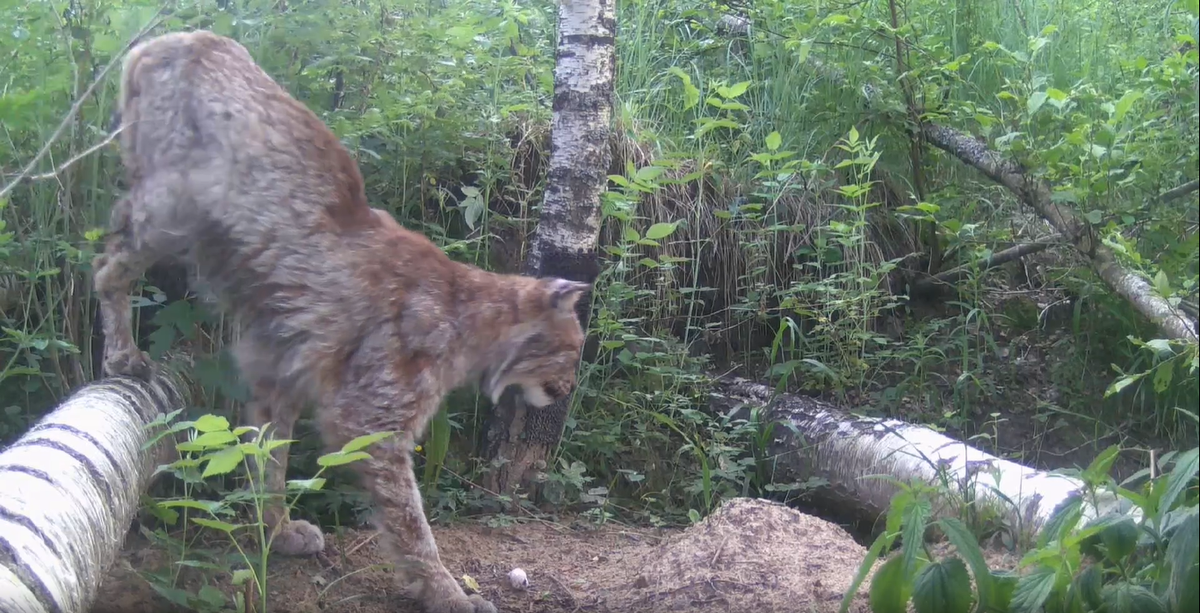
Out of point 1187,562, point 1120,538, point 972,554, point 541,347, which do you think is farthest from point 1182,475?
point 541,347

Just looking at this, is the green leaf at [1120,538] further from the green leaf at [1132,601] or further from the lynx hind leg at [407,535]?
the lynx hind leg at [407,535]

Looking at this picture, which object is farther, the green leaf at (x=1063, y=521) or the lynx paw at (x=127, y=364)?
the lynx paw at (x=127, y=364)

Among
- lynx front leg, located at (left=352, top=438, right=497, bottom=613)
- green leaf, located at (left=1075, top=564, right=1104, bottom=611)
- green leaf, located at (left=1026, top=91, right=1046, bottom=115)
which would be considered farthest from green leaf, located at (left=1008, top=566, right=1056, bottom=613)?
green leaf, located at (left=1026, top=91, right=1046, bottom=115)

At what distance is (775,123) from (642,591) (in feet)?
12.1

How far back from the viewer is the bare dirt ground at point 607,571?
11.2ft

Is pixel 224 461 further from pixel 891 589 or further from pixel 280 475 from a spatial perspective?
pixel 891 589

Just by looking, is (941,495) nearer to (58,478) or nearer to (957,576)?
(957,576)

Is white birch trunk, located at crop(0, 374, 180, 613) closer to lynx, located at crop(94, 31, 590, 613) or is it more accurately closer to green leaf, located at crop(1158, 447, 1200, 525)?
lynx, located at crop(94, 31, 590, 613)

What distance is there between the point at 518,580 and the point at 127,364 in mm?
1762

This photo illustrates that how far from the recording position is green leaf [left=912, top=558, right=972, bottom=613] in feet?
8.14

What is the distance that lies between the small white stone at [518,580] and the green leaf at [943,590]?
5.96 ft

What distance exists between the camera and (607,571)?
4.09m

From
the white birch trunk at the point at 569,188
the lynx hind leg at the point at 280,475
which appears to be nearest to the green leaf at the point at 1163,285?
the white birch trunk at the point at 569,188

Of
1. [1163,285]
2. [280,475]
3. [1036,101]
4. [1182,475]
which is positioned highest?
[1036,101]
